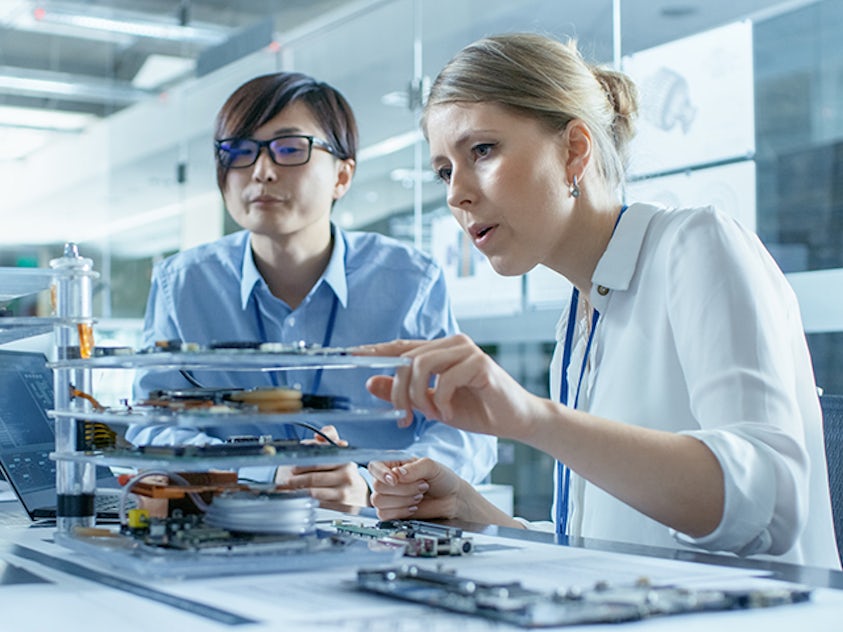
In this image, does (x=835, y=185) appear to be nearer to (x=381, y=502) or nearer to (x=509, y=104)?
(x=509, y=104)

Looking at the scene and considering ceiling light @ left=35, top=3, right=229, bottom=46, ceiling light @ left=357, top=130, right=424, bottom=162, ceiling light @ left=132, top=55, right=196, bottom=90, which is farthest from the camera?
ceiling light @ left=132, top=55, right=196, bottom=90

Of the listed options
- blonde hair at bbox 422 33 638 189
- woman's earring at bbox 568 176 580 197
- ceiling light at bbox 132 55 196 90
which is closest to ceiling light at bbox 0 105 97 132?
ceiling light at bbox 132 55 196 90

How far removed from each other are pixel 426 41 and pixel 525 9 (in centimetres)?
58

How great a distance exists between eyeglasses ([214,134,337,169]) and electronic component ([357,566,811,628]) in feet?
Result: 4.91

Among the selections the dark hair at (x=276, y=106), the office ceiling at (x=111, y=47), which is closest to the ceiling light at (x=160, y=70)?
the office ceiling at (x=111, y=47)

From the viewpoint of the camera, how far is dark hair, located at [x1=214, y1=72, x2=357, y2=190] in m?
2.22

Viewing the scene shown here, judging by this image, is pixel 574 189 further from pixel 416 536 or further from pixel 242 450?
pixel 242 450

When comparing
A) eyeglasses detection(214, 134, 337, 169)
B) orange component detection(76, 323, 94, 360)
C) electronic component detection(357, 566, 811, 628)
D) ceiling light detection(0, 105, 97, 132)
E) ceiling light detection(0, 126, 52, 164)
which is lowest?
electronic component detection(357, 566, 811, 628)

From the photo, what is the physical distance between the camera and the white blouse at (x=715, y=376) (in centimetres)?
112

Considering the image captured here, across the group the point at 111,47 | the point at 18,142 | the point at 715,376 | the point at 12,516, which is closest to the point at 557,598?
the point at 715,376

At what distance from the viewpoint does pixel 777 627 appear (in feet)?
2.37

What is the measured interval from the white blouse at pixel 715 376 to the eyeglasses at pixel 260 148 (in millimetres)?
925

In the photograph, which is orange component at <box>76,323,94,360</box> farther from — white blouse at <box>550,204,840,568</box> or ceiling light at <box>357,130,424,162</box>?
ceiling light at <box>357,130,424,162</box>

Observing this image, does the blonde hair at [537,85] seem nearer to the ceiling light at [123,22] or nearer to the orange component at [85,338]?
the orange component at [85,338]
